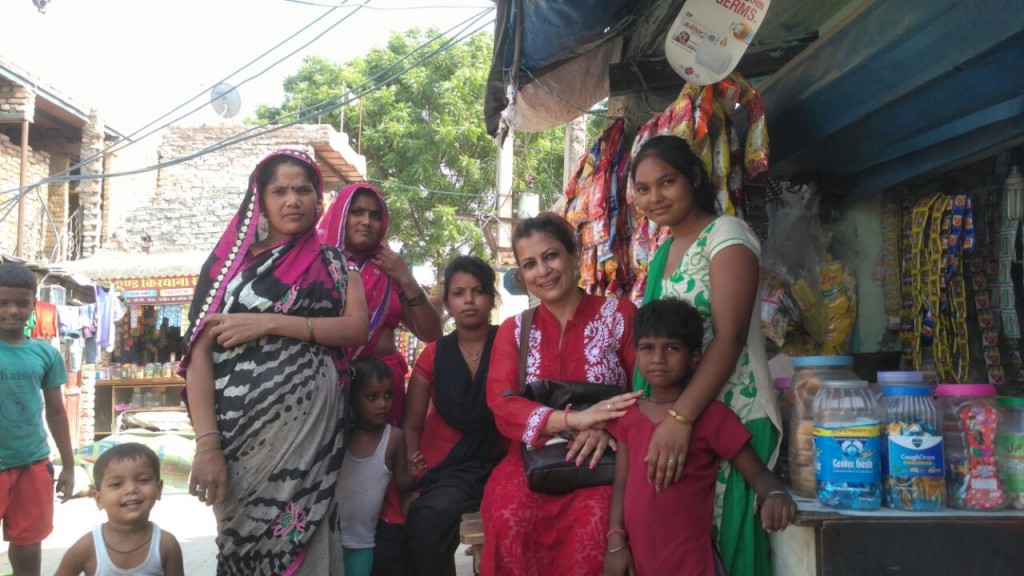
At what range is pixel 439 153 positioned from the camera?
17828 mm

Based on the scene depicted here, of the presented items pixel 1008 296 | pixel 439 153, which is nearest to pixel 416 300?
pixel 1008 296

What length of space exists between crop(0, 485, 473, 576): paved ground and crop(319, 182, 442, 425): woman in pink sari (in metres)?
2.63

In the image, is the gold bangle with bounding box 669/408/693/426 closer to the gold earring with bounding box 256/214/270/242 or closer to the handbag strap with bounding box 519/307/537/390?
the handbag strap with bounding box 519/307/537/390

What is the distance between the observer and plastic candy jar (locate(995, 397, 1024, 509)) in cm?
201

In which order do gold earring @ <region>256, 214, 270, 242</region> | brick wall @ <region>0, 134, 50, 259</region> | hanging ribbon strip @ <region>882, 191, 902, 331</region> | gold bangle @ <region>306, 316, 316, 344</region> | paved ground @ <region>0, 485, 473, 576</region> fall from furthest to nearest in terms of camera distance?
brick wall @ <region>0, 134, 50, 259</region> → paved ground @ <region>0, 485, 473, 576</region> → hanging ribbon strip @ <region>882, 191, 902, 331</region> → gold earring @ <region>256, 214, 270, 242</region> → gold bangle @ <region>306, 316, 316, 344</region>

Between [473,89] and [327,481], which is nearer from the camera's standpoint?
[327,481]

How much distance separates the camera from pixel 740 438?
2166 mm

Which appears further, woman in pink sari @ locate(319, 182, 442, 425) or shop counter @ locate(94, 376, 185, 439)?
shop counter @ locate(94, 376, 185, 439)

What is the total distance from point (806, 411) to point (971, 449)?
46 cm

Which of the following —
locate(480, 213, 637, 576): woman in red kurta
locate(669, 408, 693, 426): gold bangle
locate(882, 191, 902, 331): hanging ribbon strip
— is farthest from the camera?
locate(882, 191, 902, 331): hanging ribbon strip

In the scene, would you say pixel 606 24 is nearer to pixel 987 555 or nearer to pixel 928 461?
pixel 928 461

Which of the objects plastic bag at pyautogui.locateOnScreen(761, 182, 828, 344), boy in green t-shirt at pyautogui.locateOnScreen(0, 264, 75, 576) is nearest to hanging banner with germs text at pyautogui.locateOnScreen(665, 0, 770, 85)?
plastic bag at pyautogui.locateOnScreen(761, 182, 828, 344)

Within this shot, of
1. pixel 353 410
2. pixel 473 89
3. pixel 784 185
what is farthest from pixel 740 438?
pixel 473 89

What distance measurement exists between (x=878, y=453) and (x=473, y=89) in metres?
16.9
